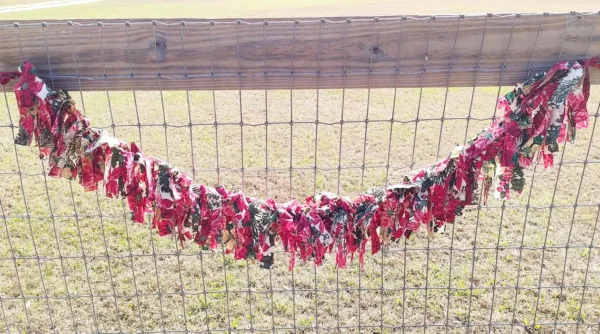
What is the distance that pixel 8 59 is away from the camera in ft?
6.85

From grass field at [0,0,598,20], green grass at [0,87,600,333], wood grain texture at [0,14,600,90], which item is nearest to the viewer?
wood grain texture at [0,14,600,90]

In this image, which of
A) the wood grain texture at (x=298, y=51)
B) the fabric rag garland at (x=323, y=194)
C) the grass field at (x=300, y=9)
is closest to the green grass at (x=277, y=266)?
the fabric rag garland at (x=323, y=194)

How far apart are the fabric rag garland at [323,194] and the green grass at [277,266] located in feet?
0.70

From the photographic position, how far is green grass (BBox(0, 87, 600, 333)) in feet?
10.4

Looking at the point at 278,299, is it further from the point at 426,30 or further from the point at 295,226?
the point at 426,30

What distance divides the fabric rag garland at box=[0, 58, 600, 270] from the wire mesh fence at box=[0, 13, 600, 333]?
9cm

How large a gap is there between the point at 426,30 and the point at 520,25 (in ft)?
1.15

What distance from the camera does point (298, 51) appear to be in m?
2.08

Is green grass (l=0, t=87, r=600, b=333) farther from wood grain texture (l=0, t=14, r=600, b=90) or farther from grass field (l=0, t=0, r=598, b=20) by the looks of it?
grass field (l=0, t=0, r=598, b=20)

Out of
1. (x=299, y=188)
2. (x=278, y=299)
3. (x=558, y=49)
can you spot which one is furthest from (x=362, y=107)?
(x=558, y=49)

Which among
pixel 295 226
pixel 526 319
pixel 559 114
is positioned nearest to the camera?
pixel 559 114

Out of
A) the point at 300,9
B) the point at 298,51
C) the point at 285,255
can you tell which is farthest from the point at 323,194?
the point at 300,9

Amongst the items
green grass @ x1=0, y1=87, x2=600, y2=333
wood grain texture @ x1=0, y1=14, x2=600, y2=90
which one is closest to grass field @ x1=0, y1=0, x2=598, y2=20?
green grass @ x1=0, y1=87, x2=600, y2=333

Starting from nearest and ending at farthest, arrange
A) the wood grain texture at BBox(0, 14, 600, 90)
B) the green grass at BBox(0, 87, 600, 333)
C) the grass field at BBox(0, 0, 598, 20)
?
the wood grain texture at BBox(0, 14, 600, 90)
the green grass at BBox(0, 87, 600, 333)
the grass field at BBox(0, 0, 598, 20)
